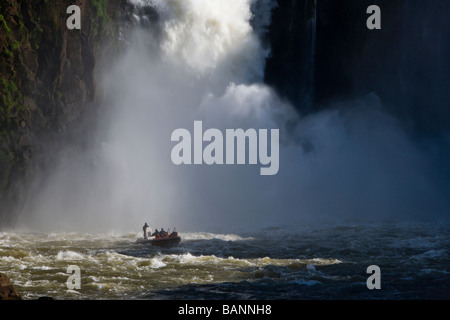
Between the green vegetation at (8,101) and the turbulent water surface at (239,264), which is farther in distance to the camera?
the green vegetation at (8,101)

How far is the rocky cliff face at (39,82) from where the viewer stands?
31625 millimetres

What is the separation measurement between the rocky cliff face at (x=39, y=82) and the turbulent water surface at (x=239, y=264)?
183 inches

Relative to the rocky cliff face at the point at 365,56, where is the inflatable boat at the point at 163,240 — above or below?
below

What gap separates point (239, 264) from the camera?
24.7m

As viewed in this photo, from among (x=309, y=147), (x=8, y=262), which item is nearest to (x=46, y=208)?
(x=8, y=262)

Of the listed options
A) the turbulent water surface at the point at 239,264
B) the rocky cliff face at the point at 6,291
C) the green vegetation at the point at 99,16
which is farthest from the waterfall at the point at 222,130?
the rocky cliff face at the point at 6,291

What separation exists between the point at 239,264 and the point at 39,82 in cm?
1795

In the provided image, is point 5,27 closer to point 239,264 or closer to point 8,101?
point 8,101

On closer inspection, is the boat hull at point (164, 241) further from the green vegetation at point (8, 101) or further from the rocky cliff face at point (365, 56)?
the rocky cliff face at point (365, 56)

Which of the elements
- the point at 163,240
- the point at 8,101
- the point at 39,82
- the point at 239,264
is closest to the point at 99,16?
the point at 39,82

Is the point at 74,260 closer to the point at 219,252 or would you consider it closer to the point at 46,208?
the point at 219,252

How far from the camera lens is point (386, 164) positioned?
154 ft

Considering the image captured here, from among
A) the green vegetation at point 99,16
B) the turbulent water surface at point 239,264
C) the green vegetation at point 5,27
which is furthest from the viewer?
the green vegetation at point 99,16
